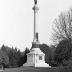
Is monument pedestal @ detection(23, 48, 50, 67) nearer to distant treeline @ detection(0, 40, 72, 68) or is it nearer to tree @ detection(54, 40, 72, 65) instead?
distant treeline @ detection(0, 40, 72, 68)

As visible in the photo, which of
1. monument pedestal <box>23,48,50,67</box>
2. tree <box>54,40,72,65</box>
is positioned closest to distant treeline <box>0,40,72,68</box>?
tree <box>54,40,72,65</box>

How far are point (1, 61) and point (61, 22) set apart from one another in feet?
83.4

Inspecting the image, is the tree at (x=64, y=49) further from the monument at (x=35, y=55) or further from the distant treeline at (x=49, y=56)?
the monument at (x=35, y=55)

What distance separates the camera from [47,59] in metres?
70.8

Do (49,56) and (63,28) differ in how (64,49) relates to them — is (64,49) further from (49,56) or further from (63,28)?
(49,56)

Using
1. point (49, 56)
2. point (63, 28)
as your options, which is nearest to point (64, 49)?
point (63, 28)

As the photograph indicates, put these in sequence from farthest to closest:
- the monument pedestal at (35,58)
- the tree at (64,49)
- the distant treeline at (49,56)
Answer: the monument pedestal at (35,58) → the distant treeline at (49,56) → the tree at (64,49)

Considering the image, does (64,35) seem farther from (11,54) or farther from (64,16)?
(11,54)

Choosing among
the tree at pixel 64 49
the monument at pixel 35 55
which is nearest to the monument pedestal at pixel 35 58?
the monument at pixel 35 55

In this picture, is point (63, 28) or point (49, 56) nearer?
point (63, 28)

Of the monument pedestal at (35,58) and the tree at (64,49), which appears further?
the monument pedestal at (35,58)

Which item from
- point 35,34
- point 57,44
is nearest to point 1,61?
point 35,34

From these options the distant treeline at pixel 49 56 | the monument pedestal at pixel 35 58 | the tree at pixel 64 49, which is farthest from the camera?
the monument pedestal at pixel 35 58

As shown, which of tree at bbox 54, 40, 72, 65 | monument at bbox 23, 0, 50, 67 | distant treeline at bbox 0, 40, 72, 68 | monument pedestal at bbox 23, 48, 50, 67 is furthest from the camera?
monument at bbox 23, 0, 50, 67
